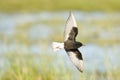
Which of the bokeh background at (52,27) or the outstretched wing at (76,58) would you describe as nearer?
the outstretched wing at (76,58)

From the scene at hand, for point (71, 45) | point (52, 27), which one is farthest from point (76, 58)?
point (52, 27)

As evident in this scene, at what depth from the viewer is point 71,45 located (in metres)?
2.31

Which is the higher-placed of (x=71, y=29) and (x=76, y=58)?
(x=71, y=29)

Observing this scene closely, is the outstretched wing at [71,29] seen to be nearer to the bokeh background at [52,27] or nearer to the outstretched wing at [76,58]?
the outstretched wing at [76,58]

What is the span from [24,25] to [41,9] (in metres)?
3.81

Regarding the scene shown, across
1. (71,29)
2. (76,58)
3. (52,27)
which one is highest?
(71,29)

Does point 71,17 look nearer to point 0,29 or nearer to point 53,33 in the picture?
point 53,33

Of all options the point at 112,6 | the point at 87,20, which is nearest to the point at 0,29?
the point at 87,20

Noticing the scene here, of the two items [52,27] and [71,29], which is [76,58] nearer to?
[71,29]

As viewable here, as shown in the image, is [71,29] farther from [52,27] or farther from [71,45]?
[52,27]

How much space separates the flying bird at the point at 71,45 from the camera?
2.31 metres

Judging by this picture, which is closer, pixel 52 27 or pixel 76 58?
pixel 76 58

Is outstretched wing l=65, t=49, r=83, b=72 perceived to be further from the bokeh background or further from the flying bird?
the bokeh background

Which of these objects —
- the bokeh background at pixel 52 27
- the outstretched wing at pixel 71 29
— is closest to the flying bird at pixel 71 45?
the outstretched wing at pixel 71 29
